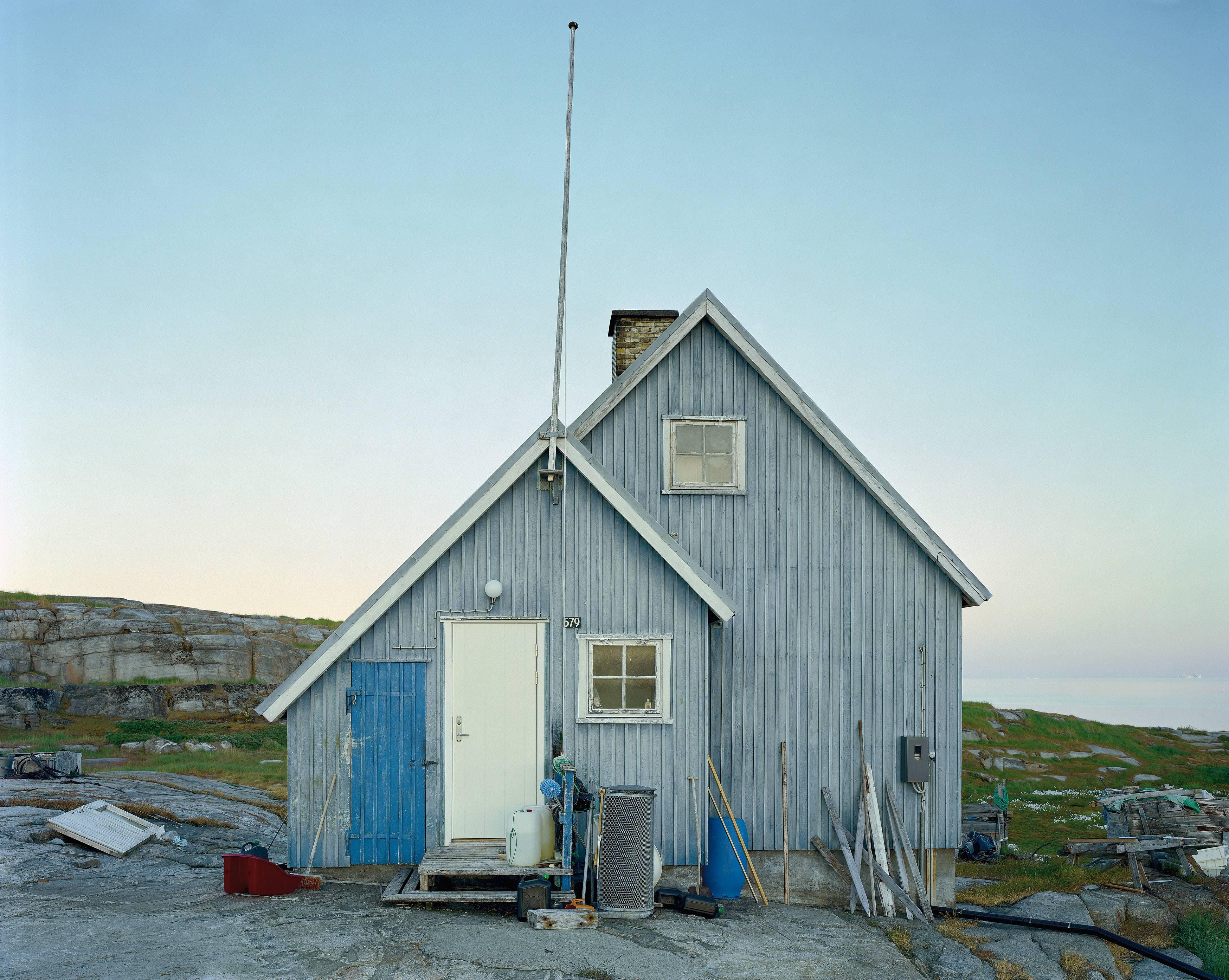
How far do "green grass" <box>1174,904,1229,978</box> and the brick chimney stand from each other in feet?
33.9

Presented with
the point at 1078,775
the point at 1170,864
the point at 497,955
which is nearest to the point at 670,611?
the point at 497,955

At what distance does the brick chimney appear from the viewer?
1342 centimetres

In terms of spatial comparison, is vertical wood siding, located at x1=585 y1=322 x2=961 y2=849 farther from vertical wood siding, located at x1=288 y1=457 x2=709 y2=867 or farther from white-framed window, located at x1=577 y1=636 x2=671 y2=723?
white-framed window, located at x1=577 y1=636 x2=671 y2=723

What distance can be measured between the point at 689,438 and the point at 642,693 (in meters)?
3.55

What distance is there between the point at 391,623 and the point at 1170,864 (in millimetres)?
12408

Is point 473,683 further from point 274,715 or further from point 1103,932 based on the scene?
point 1103,932

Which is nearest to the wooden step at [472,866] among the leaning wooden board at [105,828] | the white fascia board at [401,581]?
the white fascia board at [401,581]

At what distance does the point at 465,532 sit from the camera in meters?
10.3

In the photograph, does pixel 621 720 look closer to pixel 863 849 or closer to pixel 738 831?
pixel 738 831

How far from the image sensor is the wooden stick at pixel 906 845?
10.7 meters

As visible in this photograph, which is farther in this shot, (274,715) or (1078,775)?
(1078,775)

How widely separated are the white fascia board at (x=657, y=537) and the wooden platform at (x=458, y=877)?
3.31m

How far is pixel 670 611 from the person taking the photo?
10.5 meters

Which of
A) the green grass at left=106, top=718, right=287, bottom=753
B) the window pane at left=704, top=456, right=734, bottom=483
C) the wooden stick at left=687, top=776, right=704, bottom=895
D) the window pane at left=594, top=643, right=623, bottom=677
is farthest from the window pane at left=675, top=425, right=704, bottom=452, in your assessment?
the green grass at left=106, top=718, right=287, bottom=753
